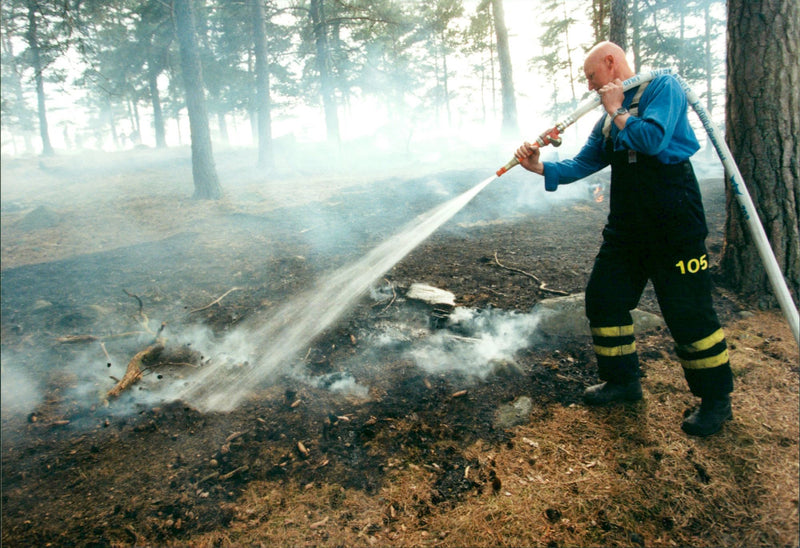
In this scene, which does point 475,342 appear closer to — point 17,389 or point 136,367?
point 136,367

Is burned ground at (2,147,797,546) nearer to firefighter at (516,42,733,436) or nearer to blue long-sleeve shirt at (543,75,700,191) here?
firefighter at (516,42,733,436)

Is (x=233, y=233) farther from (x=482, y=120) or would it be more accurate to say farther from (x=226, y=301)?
(x=482, y=120)

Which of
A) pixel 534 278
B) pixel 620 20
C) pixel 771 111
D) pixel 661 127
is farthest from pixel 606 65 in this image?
pixel 620 20

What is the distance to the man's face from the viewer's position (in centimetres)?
277

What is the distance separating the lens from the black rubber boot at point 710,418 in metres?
2.69

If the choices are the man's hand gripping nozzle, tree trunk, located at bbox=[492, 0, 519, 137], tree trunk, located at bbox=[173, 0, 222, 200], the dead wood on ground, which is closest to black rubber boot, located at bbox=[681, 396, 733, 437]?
the man's hand gripping nozzle

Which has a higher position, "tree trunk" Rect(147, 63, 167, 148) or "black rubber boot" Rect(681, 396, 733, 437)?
"tree trunk" Rect(147, 63, 167, 148)

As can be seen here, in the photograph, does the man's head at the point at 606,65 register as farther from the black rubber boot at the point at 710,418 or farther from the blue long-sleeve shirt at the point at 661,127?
the black rubber boot at the point at 710,418

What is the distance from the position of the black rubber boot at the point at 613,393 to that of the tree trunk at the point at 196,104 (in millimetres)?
11511

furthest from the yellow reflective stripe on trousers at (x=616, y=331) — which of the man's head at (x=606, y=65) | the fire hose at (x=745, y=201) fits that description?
the man's head at (x=606, y=65)

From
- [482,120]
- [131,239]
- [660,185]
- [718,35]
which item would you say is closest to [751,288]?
[660,185]

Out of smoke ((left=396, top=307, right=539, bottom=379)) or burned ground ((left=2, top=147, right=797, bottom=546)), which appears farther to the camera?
smoke ((left=396, top=307, right=539, bottom=379))

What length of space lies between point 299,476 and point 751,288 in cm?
517

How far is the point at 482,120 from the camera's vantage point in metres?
46.5
